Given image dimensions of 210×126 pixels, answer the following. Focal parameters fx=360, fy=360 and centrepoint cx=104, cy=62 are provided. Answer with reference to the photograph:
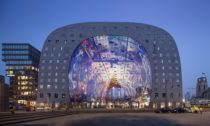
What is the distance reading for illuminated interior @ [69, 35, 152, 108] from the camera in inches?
6373

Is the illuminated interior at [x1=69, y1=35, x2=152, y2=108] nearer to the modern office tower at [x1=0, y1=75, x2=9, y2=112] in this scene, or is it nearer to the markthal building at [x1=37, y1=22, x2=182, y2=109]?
the markthal building at [x1=37, y1=22, x2=182, y2=109]

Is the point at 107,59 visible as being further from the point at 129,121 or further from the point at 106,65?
the point at 129,121

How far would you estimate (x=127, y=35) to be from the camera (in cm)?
15938

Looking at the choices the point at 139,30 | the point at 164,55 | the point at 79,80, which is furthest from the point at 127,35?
the point at 79,80

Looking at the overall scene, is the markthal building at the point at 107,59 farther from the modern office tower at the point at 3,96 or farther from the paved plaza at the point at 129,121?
the paved plaza at the point at 129,121

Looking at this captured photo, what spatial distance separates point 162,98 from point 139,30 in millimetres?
32318

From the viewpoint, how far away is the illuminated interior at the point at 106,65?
161875 mm

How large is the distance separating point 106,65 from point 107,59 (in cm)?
602

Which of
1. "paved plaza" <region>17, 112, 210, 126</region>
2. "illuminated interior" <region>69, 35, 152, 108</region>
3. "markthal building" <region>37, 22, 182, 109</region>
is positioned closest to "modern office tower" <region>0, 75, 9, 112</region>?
"paved plaza" <region>17, 112, 210, 126</region>

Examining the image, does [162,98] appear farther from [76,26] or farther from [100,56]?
[76,26]

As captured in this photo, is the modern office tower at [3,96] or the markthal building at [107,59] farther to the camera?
the markthal building at [107,59]

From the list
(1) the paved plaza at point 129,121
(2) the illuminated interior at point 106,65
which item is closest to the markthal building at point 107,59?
(2) the illuminated interior at point 106,65

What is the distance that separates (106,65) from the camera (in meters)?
177

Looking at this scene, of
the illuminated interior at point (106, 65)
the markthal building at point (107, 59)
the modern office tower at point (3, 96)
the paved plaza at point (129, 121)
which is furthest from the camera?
the illuminated interior at point (106, 65)
